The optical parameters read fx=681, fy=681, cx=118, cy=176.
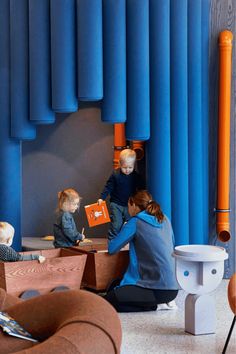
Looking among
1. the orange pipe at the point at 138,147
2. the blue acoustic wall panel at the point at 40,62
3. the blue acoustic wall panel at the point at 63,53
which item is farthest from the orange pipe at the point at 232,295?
the orange pipe at the point at 138,147

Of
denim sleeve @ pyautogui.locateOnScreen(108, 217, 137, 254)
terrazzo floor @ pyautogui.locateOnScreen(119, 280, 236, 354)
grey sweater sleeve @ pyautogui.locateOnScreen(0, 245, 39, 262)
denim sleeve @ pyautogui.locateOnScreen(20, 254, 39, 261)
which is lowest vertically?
terrazzo floor @ pyautogui.locateOnScreen(119, 280, 236, 354)

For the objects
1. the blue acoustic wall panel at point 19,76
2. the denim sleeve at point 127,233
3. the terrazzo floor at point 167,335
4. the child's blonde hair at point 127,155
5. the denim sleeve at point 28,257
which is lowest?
the terrazzo floor at point 167,335

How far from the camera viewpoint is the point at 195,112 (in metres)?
6.61

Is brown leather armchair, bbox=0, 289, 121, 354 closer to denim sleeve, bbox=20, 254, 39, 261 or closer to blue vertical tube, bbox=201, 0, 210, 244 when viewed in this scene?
denim sleeve, bbox=20, 254, 39, 261

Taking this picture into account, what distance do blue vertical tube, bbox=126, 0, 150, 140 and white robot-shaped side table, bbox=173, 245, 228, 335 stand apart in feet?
5.14

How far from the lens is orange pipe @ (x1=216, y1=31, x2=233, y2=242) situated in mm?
6730

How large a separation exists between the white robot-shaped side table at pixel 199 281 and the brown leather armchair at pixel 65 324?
1657 millimetres

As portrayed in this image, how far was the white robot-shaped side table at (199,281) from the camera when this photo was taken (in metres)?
4.85

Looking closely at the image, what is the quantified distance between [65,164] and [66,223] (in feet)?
4.93

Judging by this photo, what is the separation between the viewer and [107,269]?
5.93 metres

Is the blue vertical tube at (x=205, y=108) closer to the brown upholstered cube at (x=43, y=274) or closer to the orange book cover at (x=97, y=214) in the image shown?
the orange book cover at (x=97, y=214)

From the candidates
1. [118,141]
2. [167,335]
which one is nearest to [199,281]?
[167,335]

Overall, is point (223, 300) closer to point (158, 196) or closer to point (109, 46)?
point (158, 196)

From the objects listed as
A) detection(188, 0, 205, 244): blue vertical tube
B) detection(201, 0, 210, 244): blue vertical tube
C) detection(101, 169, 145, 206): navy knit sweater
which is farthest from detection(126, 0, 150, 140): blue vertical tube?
detection(201, 0, 210, 244): blue vertical tube
